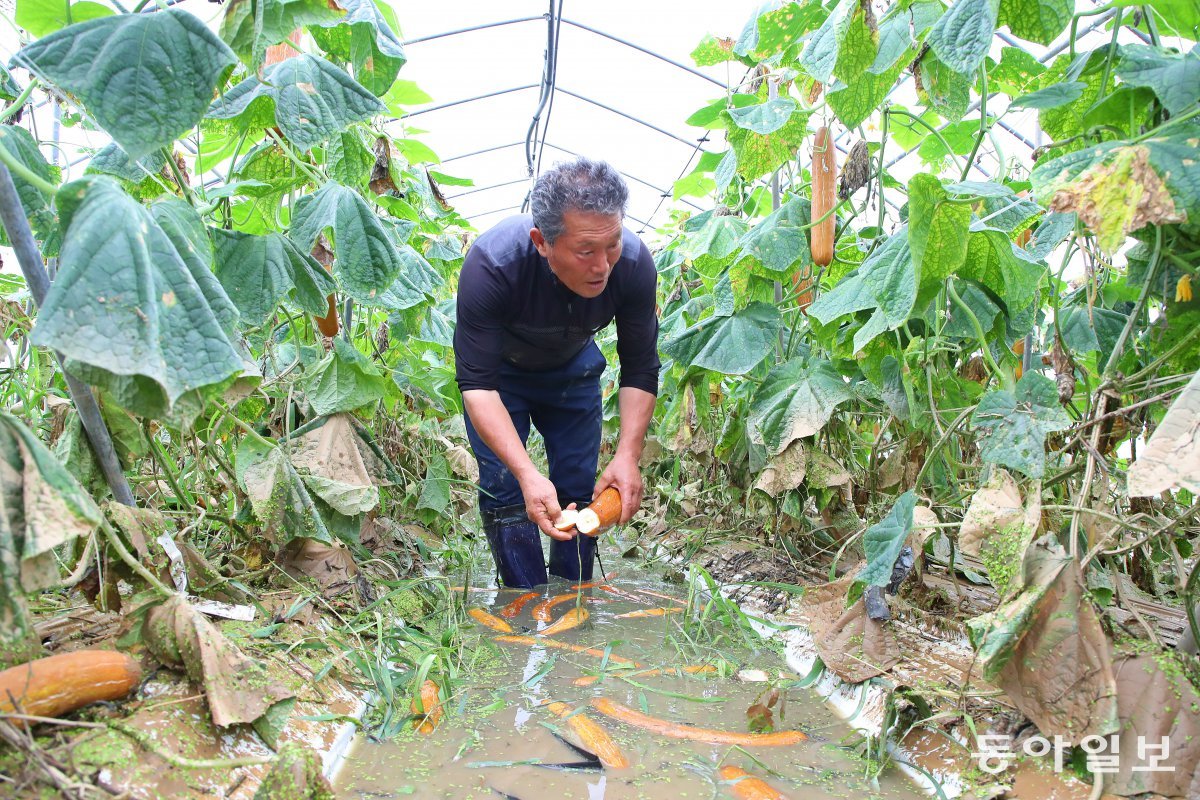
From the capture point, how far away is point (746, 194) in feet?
10.3

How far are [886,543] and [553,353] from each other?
1.36m

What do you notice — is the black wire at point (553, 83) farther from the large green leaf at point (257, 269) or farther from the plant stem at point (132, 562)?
the plant stem at point (132, 562)

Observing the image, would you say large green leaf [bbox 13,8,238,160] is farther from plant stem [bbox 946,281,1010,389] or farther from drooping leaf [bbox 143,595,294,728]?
plant stem [bbox 946,281,1010,389]

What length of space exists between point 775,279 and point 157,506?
169 cm

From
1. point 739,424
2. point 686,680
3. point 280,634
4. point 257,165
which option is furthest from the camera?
point 739,424

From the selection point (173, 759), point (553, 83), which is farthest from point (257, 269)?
point (553, 83)

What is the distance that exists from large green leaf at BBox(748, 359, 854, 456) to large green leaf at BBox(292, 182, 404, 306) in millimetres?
1056

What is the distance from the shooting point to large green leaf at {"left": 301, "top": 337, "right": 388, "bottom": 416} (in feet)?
6.69

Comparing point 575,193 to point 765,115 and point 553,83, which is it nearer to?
point 765,115

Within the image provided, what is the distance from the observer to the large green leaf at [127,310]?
921 mm

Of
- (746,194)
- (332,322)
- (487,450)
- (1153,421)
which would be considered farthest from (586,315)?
(1153,421)

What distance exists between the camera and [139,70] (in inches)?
42.7

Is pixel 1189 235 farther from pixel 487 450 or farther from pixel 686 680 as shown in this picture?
pixel 487 450

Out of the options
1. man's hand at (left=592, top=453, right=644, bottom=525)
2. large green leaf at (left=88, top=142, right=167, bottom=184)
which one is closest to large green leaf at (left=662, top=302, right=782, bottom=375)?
man's hand at (left=592, top=453, right=644, bottom=525)
